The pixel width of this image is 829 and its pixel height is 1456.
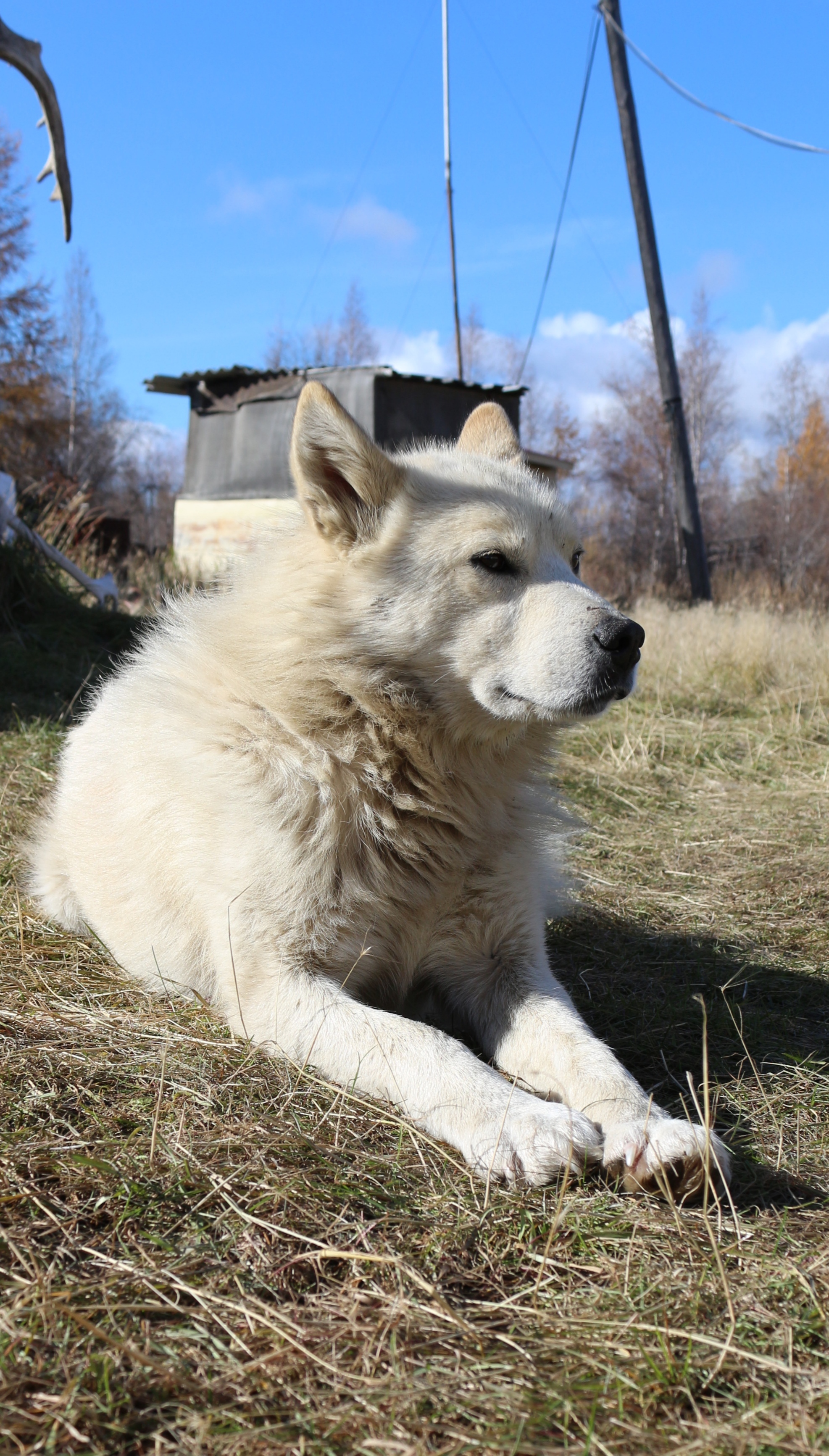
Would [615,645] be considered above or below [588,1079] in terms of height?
above

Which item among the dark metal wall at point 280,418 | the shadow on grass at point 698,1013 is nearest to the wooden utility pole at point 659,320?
the dark metal wall at point 280,418

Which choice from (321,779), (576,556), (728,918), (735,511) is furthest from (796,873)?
(735,511)

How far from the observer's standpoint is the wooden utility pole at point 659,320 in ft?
45.3

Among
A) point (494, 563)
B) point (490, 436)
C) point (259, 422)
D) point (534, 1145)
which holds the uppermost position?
point (259, 422)

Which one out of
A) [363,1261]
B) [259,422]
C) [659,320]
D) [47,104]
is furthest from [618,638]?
[259,422]

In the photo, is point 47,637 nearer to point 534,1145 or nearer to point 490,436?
point 490,436

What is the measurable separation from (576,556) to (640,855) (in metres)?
2.02

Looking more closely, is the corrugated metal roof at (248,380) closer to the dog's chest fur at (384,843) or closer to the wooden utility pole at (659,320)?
the wooden utility pole at (659,320)

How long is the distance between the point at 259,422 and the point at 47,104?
12.4 m

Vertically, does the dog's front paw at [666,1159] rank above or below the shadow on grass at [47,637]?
below

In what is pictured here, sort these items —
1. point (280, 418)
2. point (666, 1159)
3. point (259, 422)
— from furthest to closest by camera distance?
point (259, 422) < point (280, 418) < point (666, 1159)

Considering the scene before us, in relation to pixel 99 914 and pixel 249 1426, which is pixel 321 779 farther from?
pixel 249 1426

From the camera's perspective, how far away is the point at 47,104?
7.68 m

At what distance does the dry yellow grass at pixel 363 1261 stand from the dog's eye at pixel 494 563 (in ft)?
4.28
